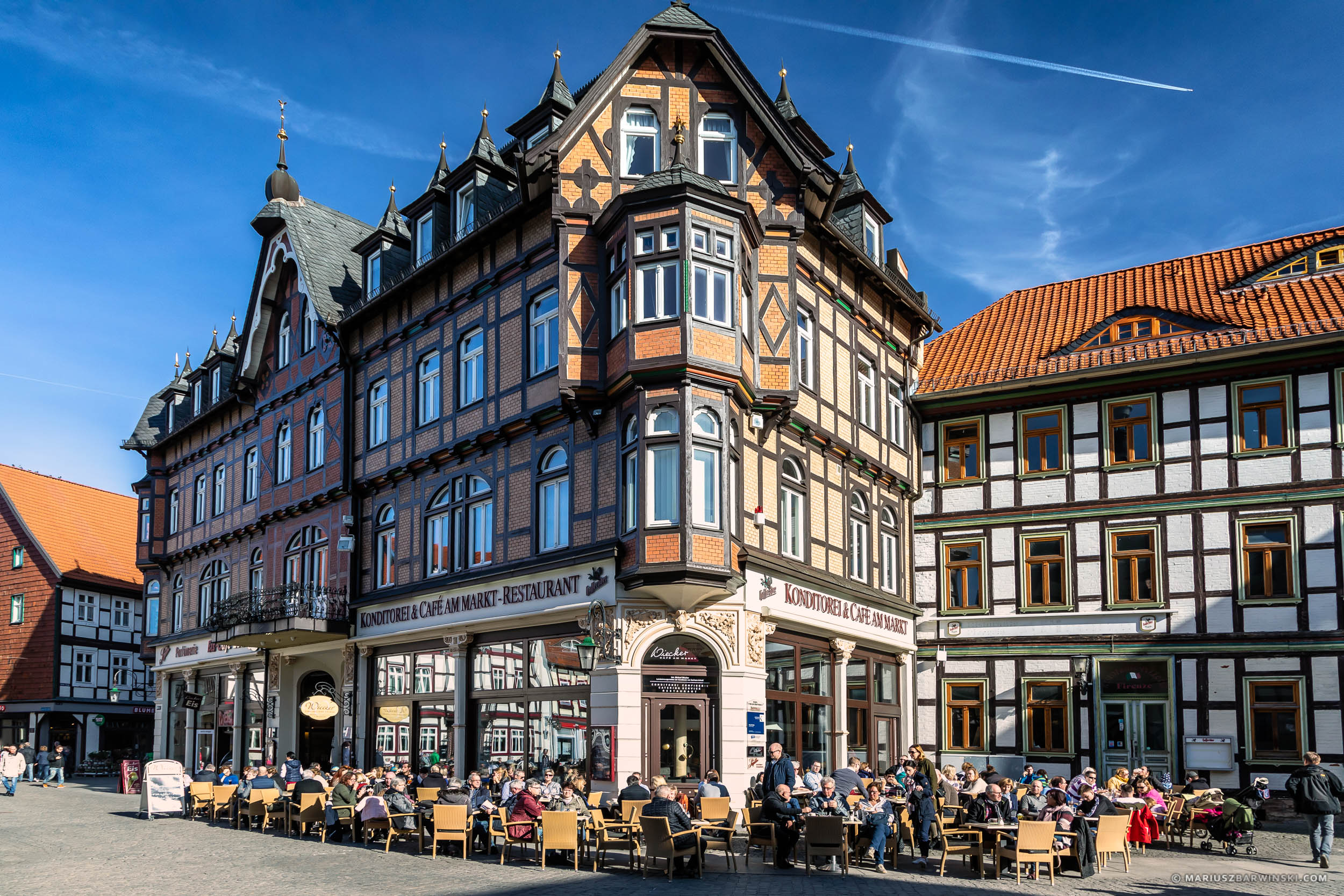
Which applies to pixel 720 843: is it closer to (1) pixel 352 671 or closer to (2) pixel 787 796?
(2) pixel 787 796

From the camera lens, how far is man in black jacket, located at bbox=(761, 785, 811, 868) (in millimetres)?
16938

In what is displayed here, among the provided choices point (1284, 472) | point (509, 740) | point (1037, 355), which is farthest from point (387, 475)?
point (1284, 472)

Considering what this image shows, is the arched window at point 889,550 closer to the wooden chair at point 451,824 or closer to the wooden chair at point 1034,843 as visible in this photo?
the wooden chair at point 1034,843

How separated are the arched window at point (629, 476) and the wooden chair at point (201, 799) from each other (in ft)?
34.4

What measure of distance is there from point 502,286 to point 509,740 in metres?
8.60

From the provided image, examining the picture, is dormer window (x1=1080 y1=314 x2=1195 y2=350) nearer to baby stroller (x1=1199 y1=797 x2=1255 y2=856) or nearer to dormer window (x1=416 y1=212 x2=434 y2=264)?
baby stroller (x1=1199 y1=797 x2=1255 y2=856)

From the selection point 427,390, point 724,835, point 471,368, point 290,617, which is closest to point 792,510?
point 471,368

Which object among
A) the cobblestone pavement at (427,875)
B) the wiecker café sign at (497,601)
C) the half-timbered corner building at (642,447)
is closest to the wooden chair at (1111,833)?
the cobblestone pavement at (427,875)

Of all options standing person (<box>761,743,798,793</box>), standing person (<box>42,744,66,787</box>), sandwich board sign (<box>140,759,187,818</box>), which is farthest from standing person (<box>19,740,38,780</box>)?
standing person (<box>761,743,798,793</box>)

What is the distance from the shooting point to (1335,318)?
26.0 m

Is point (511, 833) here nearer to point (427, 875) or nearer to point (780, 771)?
point (427, 875)

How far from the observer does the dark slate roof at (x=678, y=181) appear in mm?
20798

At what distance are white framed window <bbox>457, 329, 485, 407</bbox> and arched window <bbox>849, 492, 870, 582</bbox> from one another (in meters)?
7.94

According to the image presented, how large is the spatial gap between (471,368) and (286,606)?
777 cm
